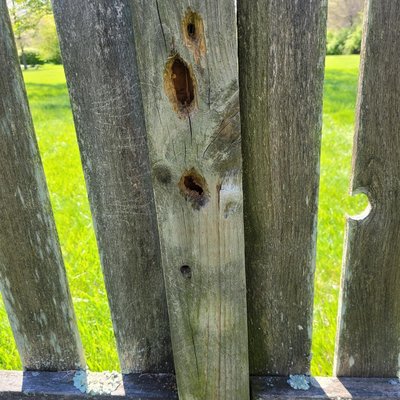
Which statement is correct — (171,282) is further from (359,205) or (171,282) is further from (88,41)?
(359,205)

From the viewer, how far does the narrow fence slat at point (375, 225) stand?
3.51 feet

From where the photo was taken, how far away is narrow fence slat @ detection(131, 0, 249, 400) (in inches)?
36.8

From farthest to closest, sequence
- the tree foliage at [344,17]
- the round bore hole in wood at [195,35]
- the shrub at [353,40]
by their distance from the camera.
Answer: the shrub at [353,40] → the tree foliage at [344,17] → the round bore hole in wood at [195,35]

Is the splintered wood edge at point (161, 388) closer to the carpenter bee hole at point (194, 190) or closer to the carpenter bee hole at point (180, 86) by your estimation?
the carpenter bee hole at point (194, 190)

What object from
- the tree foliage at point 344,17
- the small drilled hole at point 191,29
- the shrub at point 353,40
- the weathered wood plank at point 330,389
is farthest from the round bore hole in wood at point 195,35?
the shrub at point 353,40

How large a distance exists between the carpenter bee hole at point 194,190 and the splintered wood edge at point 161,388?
2.28 ft

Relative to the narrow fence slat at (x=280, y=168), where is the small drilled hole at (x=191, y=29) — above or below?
above

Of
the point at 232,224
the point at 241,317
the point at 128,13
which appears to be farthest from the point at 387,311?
the point at 128,13

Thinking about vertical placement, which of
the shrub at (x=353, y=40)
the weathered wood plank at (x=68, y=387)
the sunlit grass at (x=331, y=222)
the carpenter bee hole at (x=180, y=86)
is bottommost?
the shrub at (x=353, y=40)

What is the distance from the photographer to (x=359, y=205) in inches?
135

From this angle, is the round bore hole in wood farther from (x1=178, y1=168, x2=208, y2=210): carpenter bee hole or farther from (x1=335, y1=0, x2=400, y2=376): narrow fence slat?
(x1=335, y1=0, x2=400, y2=376): narrow fence slat

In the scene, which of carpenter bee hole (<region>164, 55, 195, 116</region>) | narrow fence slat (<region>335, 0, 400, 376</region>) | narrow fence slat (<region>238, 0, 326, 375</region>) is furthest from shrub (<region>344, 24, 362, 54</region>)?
carpenter bee hole (<region>164, 55, 195, 116</region>)

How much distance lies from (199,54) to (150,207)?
478 mm

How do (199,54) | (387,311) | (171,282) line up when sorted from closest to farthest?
(199,54) → (171,282) → (387,311)
